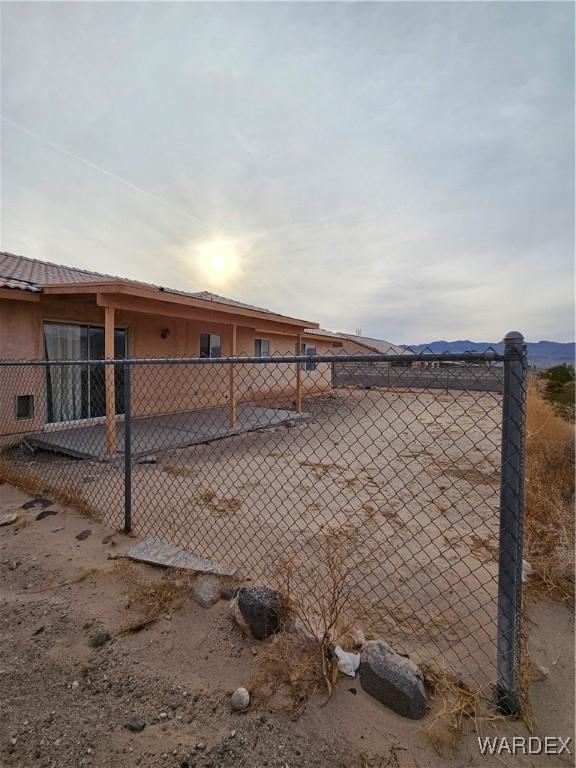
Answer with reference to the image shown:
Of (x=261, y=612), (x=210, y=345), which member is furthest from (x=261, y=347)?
→ (x=261, y=612)

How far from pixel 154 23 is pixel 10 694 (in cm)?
842

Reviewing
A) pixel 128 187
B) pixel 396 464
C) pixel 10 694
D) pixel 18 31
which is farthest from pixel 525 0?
pixel 128 187

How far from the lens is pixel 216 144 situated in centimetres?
832

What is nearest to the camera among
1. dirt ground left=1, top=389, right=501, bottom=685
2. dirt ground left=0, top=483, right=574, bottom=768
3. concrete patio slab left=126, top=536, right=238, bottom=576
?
dirt ground left=0, top=483, right=574, bottom=768

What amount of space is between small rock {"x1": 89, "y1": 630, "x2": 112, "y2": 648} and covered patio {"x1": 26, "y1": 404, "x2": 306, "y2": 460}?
4.22 metres

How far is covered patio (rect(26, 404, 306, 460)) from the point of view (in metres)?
6.12

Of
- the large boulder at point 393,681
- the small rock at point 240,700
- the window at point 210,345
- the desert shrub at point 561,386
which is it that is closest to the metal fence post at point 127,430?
the small rock at point 240,700

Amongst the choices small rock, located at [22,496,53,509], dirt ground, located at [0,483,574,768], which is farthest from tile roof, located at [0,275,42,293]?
dirt ground, located at [0,483,574,768]

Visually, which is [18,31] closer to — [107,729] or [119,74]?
[119,74]

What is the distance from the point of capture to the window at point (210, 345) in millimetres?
10766

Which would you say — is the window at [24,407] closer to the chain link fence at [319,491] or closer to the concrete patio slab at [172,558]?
the chain link fence at [319,491]

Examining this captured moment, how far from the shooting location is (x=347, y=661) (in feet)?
5.77

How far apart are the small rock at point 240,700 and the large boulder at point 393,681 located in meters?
0.55

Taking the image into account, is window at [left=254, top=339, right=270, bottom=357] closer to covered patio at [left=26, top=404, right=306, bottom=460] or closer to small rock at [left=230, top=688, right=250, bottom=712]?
covered patio at [left=26, top=404, right=306, bottom=460]
